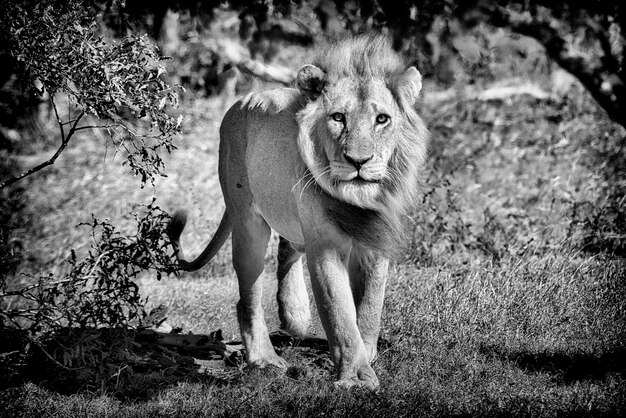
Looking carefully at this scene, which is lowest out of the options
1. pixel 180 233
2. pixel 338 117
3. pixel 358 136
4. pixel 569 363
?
pixel 569 363

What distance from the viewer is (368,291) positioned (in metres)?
5.27

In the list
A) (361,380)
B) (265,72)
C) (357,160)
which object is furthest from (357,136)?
(265,72)

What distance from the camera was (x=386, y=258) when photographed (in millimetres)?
5262

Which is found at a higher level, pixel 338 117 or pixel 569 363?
pixel 338 117

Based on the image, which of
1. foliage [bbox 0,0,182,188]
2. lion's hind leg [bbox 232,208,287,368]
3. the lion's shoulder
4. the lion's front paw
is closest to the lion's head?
the lion's shoulder

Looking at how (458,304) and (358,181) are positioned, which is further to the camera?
(458,304)

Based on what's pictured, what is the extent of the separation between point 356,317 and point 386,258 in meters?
0.42

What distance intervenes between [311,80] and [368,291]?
54.4 inches

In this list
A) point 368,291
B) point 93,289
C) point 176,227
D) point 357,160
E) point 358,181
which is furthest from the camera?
point 176,227

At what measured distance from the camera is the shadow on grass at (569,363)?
5159mm

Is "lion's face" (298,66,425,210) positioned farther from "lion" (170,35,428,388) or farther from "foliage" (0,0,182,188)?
"foliage" (0,0,182,188)

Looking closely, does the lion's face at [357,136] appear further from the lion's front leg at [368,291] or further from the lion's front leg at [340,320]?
the lion's front leg at [368,291]

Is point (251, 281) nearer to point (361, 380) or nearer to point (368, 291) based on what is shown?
point (368, 291)

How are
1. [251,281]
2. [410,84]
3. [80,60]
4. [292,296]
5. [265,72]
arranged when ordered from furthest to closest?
[265,72]
[292,296]
[251,281]
[80,60]
[410,84]
